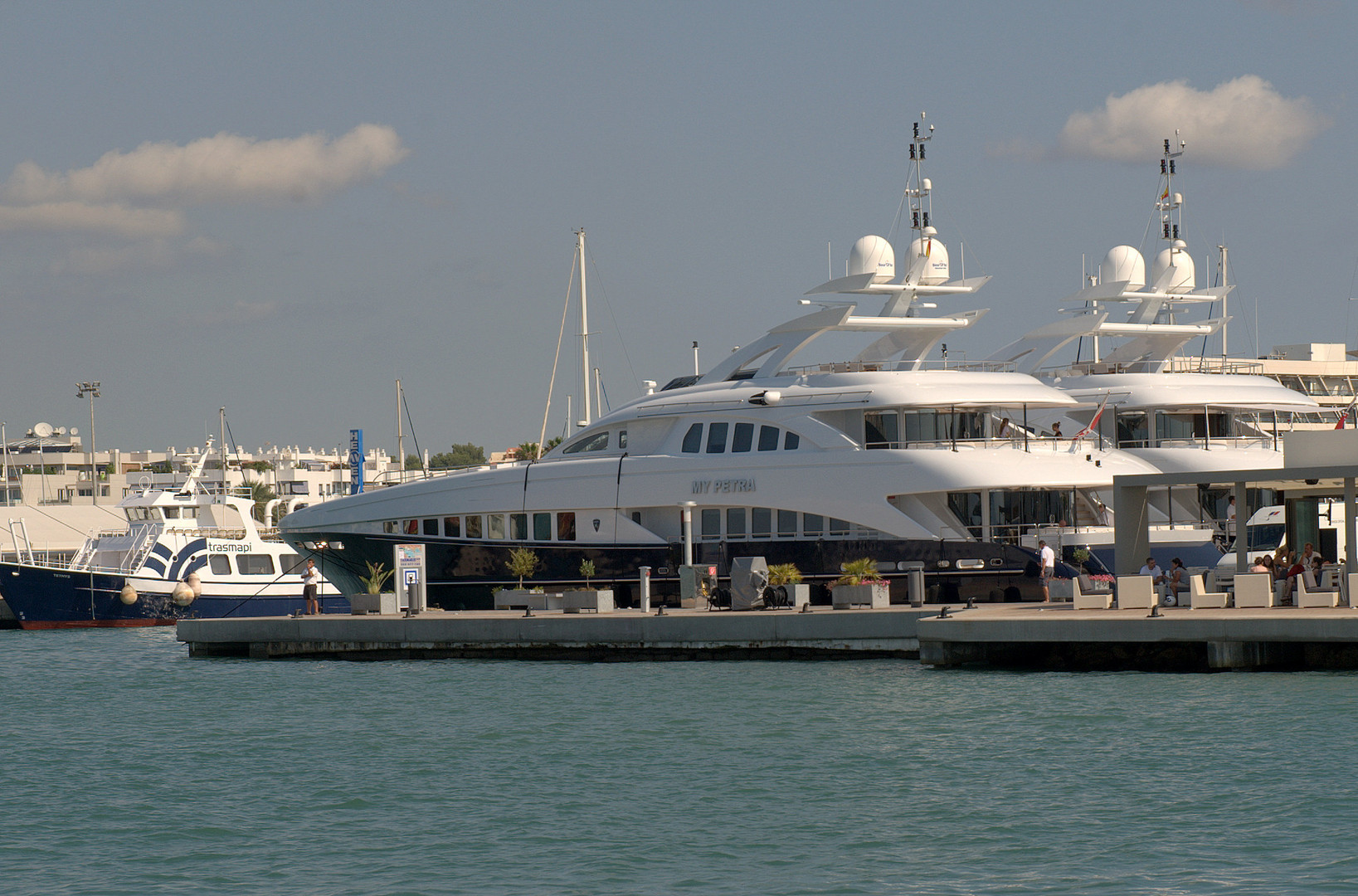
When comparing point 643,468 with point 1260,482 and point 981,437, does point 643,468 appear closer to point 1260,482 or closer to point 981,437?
point 981,437

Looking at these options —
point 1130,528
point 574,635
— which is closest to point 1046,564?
point 1130,528

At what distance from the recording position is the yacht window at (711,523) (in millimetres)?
33844

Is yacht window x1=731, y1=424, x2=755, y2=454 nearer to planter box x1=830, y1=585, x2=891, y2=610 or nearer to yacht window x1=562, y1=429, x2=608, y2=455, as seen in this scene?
yacht window x1=562, y1=429, x2=608, y2=455

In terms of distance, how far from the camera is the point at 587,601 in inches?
1232

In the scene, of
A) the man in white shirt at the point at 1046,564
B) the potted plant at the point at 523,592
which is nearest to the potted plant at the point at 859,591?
the man in white shirt at the point at 1046,564

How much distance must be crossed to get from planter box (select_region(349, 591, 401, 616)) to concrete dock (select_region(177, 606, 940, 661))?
0.51 meters

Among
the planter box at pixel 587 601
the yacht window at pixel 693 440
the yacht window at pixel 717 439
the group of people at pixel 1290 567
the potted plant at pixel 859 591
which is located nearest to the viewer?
the group of people at pixel 1290 567

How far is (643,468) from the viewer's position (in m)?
34.5

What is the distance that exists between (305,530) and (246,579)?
11565 mm

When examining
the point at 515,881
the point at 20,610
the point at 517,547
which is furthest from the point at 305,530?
the point at 515,881

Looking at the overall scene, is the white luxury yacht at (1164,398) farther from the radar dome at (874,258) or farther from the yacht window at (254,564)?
the yacht window at (254,564)

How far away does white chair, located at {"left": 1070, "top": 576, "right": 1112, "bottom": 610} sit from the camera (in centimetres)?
2642

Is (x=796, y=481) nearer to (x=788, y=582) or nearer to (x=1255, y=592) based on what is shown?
(x=788, y=582)

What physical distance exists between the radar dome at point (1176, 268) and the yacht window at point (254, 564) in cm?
2801
